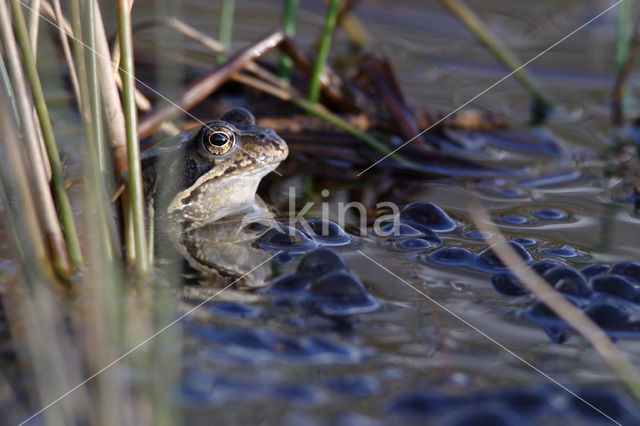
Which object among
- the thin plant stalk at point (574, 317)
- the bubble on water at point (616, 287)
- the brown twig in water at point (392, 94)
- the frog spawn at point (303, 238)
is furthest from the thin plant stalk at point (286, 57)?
the bubble on water at point (616, 287)

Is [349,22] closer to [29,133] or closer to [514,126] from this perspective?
[514,126]

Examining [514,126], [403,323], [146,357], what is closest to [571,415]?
[403,323]

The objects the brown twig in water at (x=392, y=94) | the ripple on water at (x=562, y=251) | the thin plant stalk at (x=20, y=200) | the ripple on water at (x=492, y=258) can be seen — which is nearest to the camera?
the thin plant stalk at (x=20, y=200)

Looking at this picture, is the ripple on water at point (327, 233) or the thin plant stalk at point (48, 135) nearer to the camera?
the thin plant stalk at point (48, 135)

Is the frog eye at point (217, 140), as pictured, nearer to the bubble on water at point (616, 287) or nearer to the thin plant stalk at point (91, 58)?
the thin plant stalk at point (91, 58)

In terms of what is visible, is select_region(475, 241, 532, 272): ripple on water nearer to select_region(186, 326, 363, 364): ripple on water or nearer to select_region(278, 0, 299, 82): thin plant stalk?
select_region(186, 326, 363, 364): ripple on water

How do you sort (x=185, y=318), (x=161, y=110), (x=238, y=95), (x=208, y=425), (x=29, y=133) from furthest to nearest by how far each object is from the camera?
1. (x=238, y=95)
2. (x=161, y=110)
3. (x=185, y=318)
4. (x=29, y=133)
5. (x=208, y=425)

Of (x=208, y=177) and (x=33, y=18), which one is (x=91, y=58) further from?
(x=208, y=177)
